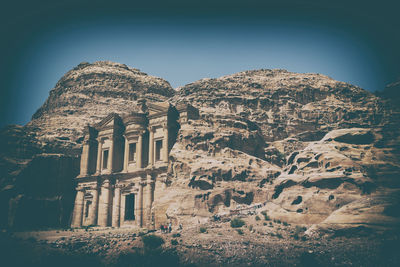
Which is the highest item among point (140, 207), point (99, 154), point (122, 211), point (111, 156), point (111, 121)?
point (111, 121)

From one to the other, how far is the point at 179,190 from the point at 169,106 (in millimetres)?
13698

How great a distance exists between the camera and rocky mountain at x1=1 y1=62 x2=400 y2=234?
108ft

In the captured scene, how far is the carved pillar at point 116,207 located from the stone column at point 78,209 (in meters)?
5.10

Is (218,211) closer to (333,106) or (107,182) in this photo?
(107,182)

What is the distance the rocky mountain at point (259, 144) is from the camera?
33.0 m

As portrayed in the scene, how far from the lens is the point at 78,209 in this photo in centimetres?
5222

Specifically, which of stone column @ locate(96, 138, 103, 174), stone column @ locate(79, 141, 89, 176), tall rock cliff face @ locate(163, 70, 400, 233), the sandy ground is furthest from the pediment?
the sandy ground

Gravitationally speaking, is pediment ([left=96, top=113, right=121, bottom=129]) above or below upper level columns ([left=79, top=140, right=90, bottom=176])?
above

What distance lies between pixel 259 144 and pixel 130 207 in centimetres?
2081

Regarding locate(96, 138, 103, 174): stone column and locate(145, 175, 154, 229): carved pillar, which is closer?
locate(145, 175, 154, 229): carved pillar

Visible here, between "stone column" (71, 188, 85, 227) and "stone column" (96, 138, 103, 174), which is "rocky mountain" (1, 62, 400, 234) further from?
"stone column" (96, 138, 103, 174)

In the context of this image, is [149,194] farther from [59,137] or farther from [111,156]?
[59,137]

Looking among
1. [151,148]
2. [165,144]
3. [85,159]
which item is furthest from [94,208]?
[165,144]

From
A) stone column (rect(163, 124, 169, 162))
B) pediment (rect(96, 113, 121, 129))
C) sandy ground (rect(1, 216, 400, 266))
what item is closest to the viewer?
sandy ground (rect(1, 216, 400, 266))
